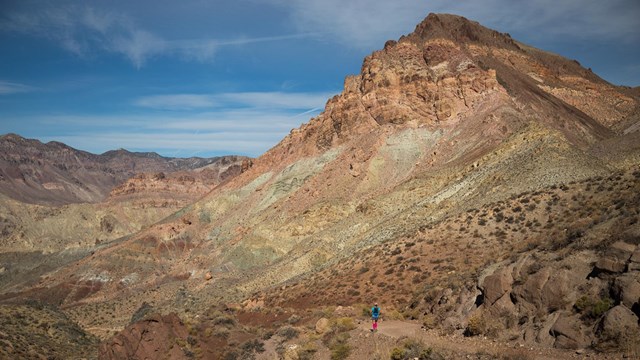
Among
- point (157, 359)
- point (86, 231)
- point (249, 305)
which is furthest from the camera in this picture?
point (86, 231)

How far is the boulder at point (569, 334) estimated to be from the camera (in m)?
12.2

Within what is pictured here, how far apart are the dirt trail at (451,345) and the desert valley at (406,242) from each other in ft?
0.28

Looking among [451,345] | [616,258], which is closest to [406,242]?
[451,345]

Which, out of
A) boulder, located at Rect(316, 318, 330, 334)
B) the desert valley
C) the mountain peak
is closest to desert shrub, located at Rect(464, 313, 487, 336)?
the desert valley

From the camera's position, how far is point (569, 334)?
40.9 ft

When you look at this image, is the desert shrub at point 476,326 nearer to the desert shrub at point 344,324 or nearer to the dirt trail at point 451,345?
the dirt trail at point 451,345

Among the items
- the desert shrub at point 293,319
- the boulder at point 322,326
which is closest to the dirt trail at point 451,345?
the boulder at point 322,326

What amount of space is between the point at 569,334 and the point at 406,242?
1925cm

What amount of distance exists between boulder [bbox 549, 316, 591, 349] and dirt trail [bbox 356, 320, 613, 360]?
0.93 ft

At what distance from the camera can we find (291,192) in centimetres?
6294

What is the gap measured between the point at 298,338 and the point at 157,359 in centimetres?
605

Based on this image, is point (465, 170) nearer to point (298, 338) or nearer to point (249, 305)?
point (249, 305)

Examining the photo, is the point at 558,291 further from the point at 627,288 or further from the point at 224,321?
the point at 224,321

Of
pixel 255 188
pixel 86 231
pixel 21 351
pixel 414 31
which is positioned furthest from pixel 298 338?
pixel 86 231
